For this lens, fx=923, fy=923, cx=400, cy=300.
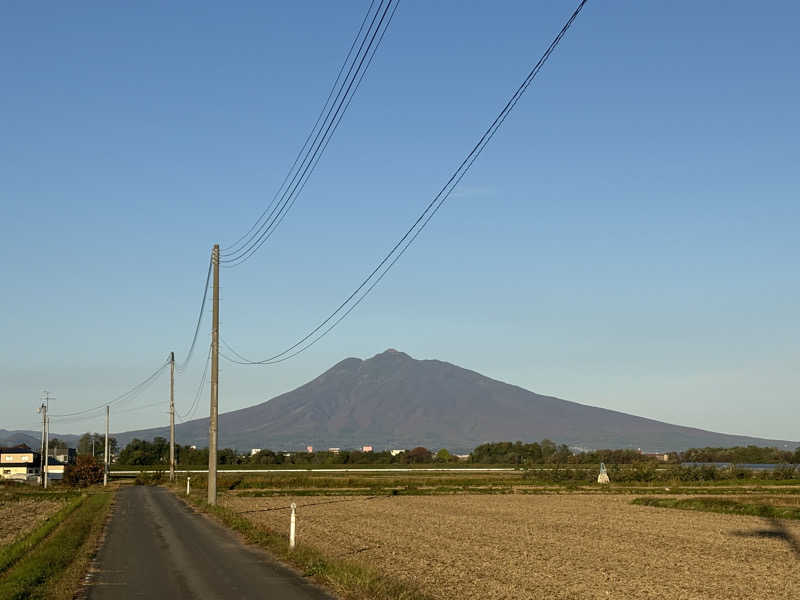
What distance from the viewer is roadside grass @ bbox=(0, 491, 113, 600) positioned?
20328 millimetres

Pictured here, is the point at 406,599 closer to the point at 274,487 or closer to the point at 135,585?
the point at 135,585

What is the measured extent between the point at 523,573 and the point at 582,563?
11.5 ft

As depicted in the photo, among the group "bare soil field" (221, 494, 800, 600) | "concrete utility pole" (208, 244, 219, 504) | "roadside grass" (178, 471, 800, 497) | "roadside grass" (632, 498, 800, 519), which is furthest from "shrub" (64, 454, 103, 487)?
"roadside grass" (632, 498, 800, 519)

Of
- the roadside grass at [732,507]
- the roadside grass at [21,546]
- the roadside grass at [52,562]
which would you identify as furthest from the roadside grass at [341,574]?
the roadside grass at [732,507]

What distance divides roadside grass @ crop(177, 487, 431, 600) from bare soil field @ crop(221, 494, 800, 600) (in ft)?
2.48

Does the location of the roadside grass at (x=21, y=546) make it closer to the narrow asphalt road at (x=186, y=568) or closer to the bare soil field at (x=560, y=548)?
the narrow asphalt road at (x=186, y=568)

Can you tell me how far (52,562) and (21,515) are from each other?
95.2 feet

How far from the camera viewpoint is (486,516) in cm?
4806

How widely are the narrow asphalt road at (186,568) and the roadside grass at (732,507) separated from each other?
30.4 m

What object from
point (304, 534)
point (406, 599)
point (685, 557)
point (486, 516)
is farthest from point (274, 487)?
point (406, 599)

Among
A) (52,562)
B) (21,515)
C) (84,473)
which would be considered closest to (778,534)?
(52,562)

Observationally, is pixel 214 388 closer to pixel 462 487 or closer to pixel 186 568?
pixel 186 568

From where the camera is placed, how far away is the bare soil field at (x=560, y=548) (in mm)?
21656

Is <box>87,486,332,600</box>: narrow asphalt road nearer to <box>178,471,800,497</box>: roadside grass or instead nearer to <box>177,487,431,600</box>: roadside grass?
<box>177,487,431,600</box>: roadside grass
